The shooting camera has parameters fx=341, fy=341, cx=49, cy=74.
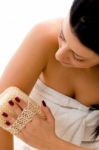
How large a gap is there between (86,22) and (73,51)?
94 millimetres

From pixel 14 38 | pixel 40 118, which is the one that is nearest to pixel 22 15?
pixel 14 38

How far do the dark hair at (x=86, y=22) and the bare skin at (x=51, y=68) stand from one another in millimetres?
→ 44

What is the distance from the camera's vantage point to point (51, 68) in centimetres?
103

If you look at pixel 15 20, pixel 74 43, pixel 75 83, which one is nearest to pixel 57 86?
pixel 75 83

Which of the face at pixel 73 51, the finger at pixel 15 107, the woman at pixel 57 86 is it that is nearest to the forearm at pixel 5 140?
the woman at pixel 57 86

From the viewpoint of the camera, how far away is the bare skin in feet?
2.94

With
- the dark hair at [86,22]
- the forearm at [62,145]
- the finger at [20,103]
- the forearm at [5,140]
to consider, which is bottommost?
the forearm at [62,145]

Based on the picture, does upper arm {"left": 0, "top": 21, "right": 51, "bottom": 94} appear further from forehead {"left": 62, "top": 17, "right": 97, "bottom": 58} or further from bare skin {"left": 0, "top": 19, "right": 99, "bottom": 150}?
forehead {"left": 62, "top": 17, "right": 97, "bottom": 58}

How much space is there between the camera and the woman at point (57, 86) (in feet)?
2.94

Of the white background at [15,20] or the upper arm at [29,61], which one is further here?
the white background at [15,20]

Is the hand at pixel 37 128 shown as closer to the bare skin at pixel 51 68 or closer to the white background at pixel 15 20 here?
the bare skin at pixel 51 68

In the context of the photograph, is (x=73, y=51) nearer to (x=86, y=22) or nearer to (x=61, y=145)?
(x=86, y=22)

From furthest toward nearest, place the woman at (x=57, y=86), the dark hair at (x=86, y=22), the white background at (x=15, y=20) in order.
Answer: the white background at (x=15, y=20)
the woman at (x=57, y=86)
the dark hair at (x=86, y=22)

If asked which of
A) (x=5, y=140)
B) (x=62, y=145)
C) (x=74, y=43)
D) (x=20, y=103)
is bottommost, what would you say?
(x=62, y=145)
